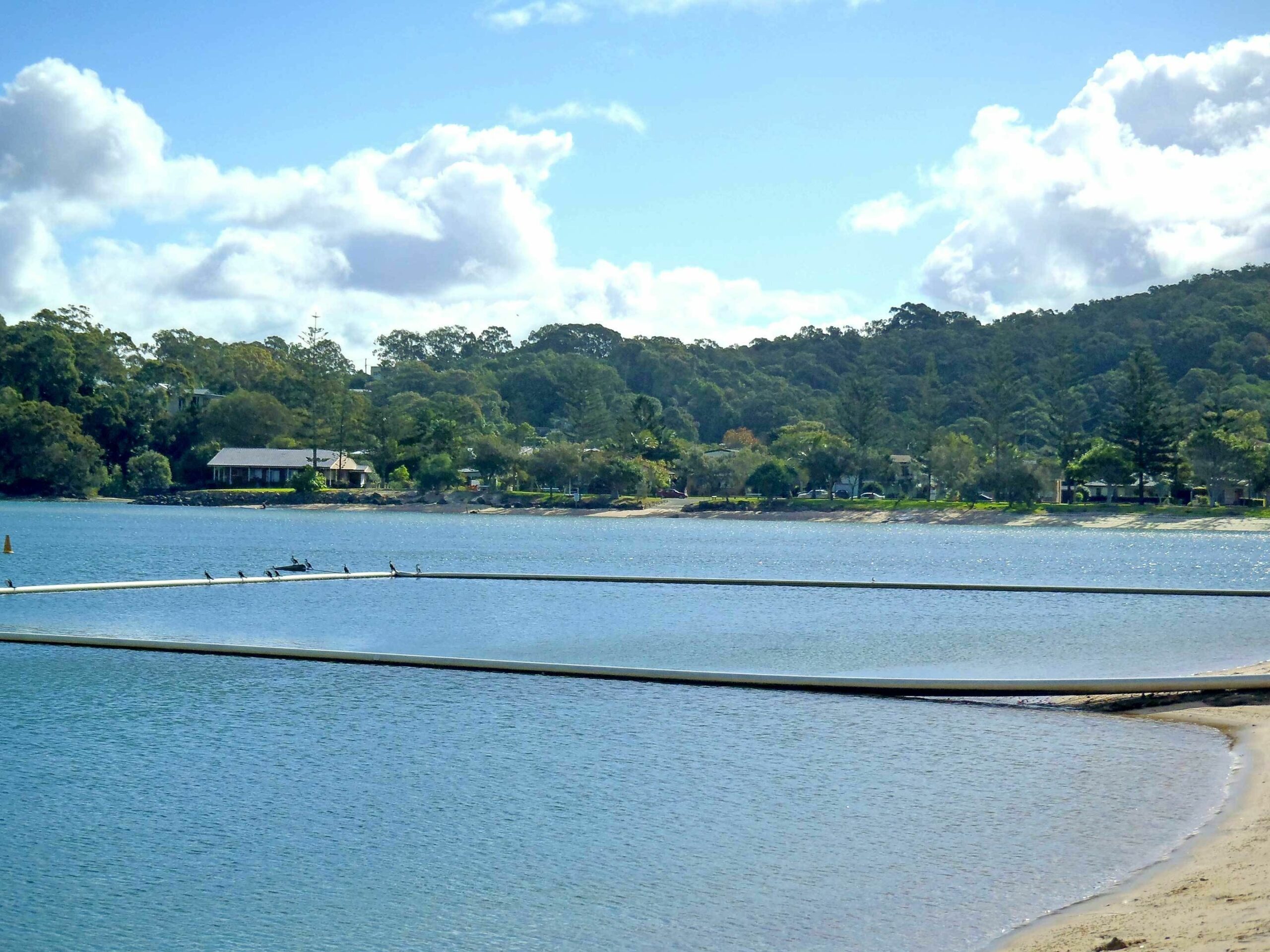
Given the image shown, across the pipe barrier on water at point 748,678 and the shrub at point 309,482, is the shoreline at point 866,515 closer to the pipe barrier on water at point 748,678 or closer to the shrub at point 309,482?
the shrub at point 309,482

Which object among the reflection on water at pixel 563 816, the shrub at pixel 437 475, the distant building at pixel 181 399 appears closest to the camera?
the reflection on water at pixel 563 816

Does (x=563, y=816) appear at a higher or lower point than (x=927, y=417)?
lower

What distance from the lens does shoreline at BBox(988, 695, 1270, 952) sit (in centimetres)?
732

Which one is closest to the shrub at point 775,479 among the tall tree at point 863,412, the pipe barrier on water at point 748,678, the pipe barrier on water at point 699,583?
the tall tree at point 863,412

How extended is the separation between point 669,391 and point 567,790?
145131 mm

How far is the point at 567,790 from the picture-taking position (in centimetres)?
1284

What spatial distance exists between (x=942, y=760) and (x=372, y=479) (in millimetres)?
101973

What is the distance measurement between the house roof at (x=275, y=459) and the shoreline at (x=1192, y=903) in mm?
102527

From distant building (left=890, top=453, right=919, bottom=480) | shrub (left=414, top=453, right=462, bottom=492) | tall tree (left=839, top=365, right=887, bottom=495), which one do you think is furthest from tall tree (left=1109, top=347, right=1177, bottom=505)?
shrub (left=414, top=453, right=462, bottom=492)

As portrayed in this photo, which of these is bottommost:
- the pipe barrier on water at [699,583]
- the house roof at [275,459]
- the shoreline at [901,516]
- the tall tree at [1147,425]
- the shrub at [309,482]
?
the pipe barrier on water at [699,583]

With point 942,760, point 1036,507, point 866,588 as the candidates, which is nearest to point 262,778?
point 942,760

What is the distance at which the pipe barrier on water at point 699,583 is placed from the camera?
3419cm

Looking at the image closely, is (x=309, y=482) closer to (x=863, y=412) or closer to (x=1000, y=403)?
(x=863, y=412)

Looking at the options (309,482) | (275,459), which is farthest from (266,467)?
(309,482)
